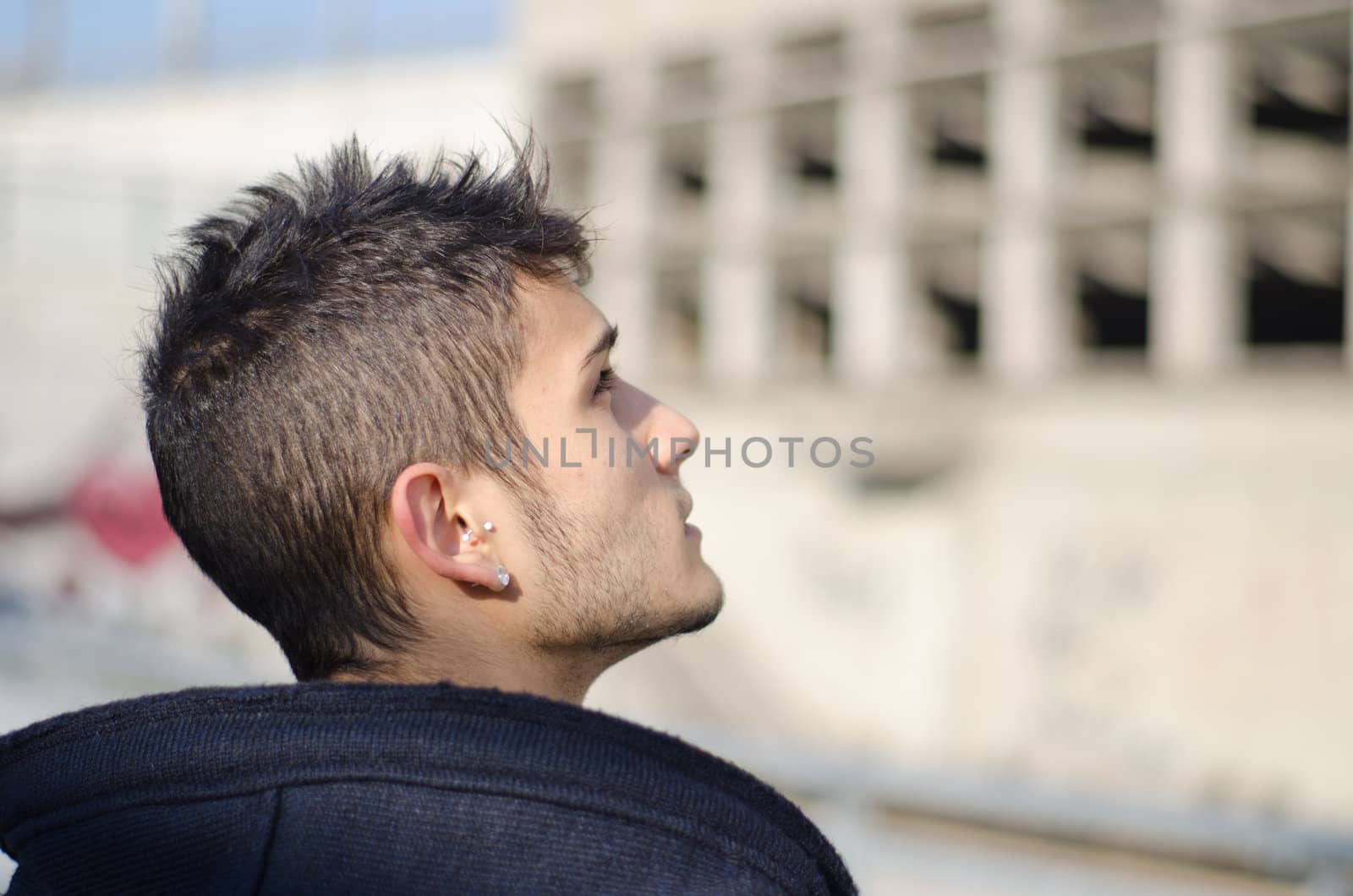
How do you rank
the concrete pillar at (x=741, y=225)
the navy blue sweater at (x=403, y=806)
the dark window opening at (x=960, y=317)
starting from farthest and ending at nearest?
the concrete pillar at (x=741, y=225), the dark window opening at (x=960, y=317), the navy blue sweater at (x=403, y=806)

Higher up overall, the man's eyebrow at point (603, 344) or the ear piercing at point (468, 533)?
the man's eyebrow at point (603, 344)

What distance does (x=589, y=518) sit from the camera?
1.49 m

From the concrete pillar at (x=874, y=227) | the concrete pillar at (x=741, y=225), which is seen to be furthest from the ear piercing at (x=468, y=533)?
the concrete pillar at (x=741, y=225)

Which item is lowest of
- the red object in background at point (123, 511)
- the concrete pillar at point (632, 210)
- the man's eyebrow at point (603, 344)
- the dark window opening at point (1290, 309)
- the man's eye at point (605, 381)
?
the man's eye at point (605, 381)

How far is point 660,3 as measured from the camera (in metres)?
19.2

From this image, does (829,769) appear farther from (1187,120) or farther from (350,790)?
(1187,120)

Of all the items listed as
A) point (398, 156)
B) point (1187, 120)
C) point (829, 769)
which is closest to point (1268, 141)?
point (1187, 120)

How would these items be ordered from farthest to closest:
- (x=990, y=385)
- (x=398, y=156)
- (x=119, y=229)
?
1. (x=119, y=229)
2. (x=990, y=385)
3. (x=398, y=156)

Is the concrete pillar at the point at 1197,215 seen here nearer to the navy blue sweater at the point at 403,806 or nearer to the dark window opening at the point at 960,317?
the dark window opening at the point at 960,317

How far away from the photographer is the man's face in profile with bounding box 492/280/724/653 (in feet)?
4.80

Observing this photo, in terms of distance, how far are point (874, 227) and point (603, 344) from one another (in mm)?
15813

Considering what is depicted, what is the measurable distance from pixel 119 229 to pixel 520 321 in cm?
1664

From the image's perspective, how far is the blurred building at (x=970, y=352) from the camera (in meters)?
13.3

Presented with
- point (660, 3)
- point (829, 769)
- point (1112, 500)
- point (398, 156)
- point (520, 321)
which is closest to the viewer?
point (520, 321)
